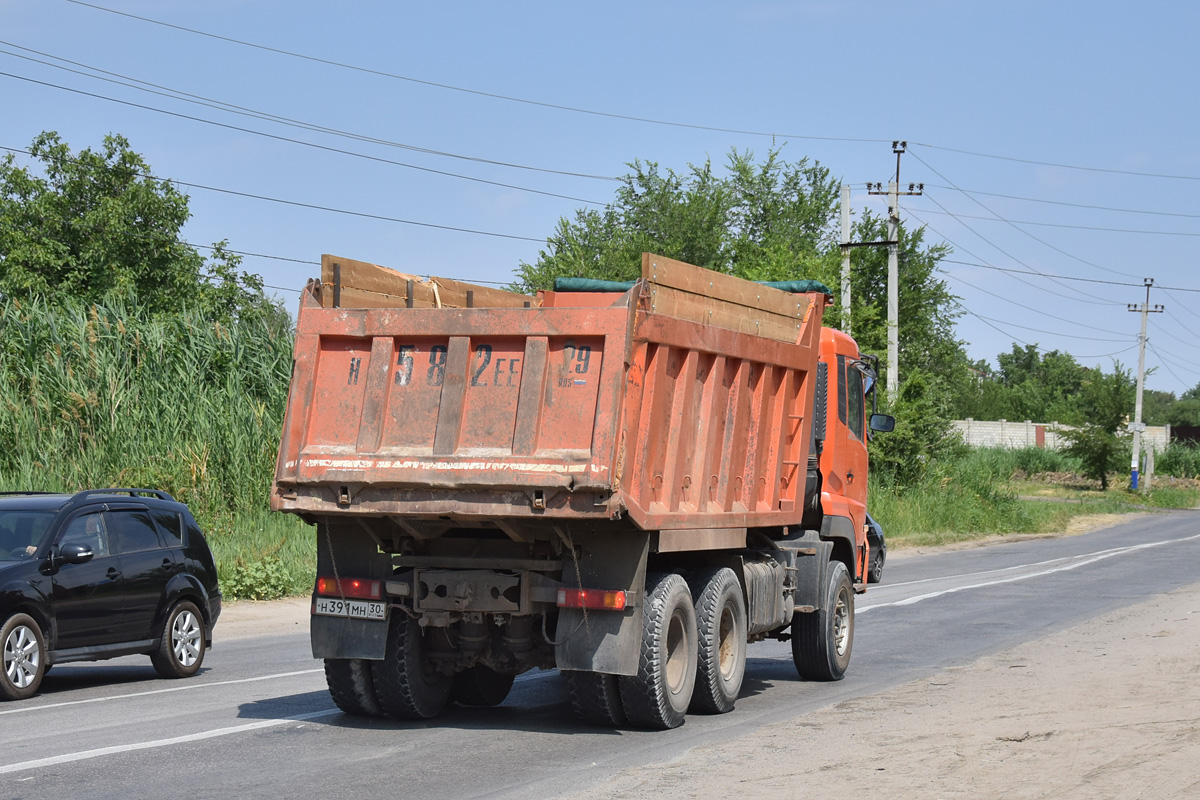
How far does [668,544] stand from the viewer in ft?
28.8

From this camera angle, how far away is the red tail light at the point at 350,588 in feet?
29.1

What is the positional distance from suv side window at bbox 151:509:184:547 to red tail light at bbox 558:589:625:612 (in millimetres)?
5604

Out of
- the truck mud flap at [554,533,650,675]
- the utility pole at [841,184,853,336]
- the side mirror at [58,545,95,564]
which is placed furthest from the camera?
the utility pole at [841,184,853,336]

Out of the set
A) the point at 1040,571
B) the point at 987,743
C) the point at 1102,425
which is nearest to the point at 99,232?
the point at 1040,571

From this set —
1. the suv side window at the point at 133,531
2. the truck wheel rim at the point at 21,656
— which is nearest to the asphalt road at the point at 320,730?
the truck wheel rim at the point at 21,656

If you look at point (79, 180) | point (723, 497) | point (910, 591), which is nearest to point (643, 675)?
point (723, 497)

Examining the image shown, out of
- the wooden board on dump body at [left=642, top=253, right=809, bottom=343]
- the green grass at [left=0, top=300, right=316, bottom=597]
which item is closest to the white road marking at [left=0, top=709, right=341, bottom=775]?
the wooden board on dump body at [left=642, top=253, right=809, bottom=343]

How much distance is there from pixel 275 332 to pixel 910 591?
42.6ft

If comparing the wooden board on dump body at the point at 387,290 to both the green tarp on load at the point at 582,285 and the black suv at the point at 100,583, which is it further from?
the black suv at the point at 100,583

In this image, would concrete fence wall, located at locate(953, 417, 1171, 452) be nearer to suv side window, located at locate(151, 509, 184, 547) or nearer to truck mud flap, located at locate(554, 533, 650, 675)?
suv side window, located at locate(151, 509, 184, 547)

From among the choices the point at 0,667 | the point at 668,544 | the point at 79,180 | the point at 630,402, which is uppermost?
the point at 79,180

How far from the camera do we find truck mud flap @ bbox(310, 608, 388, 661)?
28.9ft

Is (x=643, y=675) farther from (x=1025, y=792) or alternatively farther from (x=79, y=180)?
(x=79, y=180)

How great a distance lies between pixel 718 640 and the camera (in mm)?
9688
